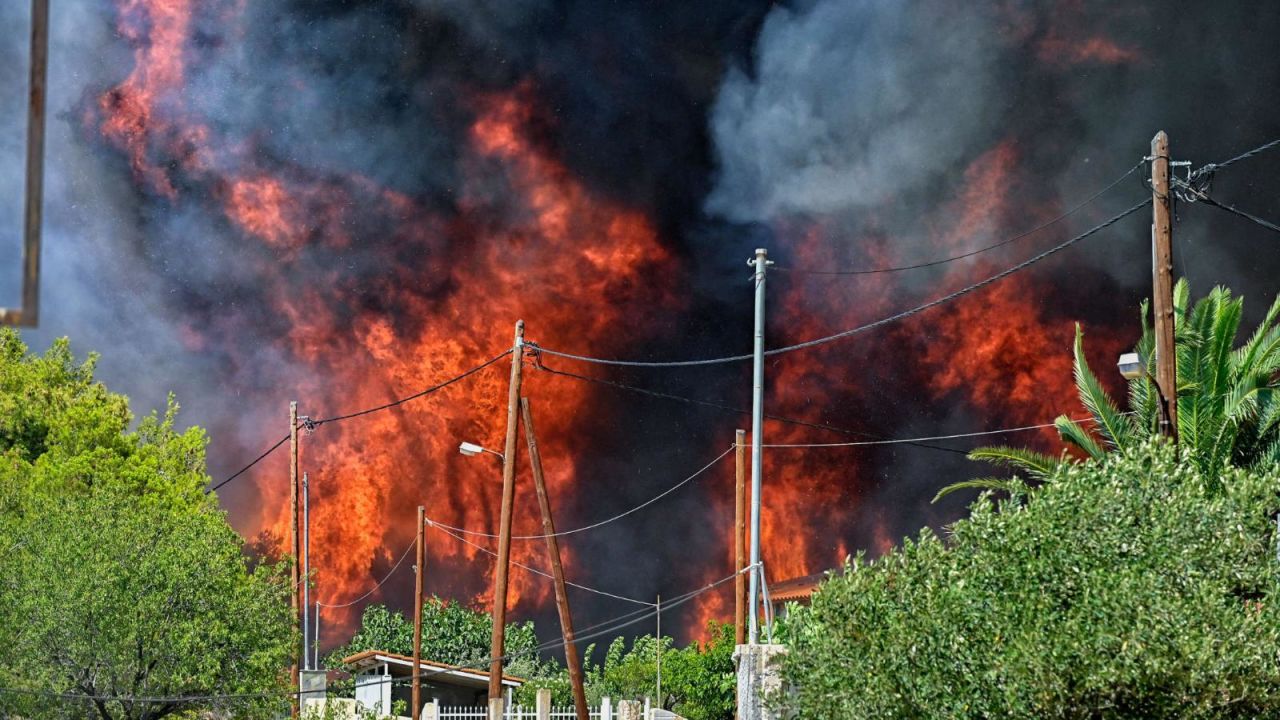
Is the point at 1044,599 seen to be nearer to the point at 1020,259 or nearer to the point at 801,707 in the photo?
the point at 801,707

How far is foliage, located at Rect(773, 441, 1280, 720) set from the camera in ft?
46.2

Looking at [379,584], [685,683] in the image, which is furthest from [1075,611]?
[379,584]

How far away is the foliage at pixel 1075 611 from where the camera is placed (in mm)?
14070

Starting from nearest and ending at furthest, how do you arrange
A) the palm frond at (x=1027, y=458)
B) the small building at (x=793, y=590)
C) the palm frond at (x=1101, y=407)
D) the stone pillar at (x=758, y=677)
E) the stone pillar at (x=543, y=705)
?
the stone pillar at (x=758, y=677)
the palm frond at (x=1101, y=407)
the palm frond at (x=1027, y=458)
the stone pillar at (x=543, y=705)
the small building at (x=793, y=590)

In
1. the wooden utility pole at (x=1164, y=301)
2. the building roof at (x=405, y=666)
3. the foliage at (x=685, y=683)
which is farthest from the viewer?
the foliage at (x=685, y=683)

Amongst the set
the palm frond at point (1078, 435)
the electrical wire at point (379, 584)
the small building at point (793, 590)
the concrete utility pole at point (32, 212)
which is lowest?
the concrete utility pole at point (32, 212)

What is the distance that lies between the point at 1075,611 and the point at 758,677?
5399mm

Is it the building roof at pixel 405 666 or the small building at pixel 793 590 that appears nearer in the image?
the small building at pixel 793 590

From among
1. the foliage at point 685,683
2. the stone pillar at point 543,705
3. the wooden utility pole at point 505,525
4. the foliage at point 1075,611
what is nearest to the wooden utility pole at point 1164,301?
the foliage at point 1075,611

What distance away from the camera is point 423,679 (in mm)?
59500

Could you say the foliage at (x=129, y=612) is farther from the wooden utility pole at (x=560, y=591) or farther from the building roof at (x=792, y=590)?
the building roof at (x=792, y=590)

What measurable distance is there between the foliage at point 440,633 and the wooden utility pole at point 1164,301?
3129 inches

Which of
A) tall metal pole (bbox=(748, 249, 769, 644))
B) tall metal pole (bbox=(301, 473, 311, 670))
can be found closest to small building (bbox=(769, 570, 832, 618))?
tall metal pole (bbox=(301, 473, 311, 670))

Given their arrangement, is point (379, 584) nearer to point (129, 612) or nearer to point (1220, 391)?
point (129, 612)
